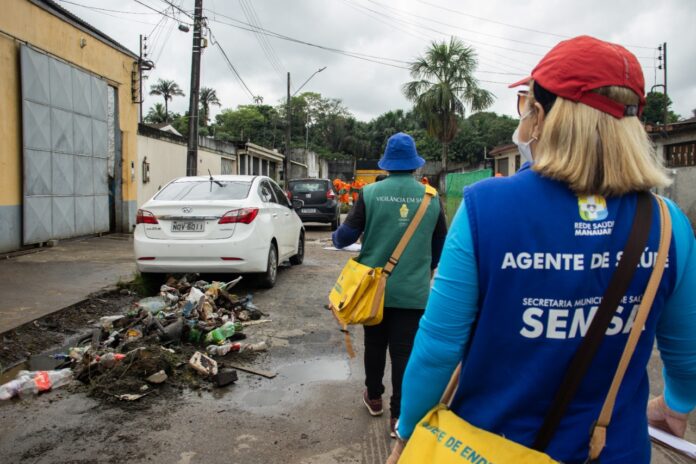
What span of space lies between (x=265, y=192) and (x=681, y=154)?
16330 mm

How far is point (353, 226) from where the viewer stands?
11.5ft

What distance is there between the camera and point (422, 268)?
11.2ft

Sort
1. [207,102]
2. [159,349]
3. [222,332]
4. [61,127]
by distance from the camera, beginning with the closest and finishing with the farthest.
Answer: [159,349], [222,332], [61,127], [207,102]

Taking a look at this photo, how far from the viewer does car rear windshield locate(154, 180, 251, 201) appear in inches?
284

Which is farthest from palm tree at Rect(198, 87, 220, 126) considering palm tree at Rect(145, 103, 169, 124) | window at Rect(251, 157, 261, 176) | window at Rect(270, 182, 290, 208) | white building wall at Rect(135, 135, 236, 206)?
window at Rect(270, 182, 290, 208)

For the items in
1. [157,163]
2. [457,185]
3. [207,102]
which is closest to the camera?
[157,163]

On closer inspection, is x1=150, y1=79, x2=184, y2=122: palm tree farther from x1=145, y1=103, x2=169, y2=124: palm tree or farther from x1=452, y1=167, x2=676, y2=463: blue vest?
x1=452, y1=167, x2=676, y2=463: blue vest

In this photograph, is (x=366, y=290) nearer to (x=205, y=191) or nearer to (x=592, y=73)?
(x=592, y=73)

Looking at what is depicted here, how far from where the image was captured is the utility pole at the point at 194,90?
1396 cm

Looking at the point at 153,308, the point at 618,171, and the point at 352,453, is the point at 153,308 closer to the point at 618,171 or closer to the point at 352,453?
the point at 352,453

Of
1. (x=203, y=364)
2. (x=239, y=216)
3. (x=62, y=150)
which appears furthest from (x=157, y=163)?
(x=203, y=364)

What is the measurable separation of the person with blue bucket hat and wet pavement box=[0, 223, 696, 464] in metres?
0.42

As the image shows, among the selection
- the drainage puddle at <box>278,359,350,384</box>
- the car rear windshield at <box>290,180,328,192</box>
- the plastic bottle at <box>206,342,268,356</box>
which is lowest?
the drainage puddle at <box>278,359,350,384</box>

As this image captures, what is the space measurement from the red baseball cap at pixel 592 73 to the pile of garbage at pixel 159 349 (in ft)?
11.7
